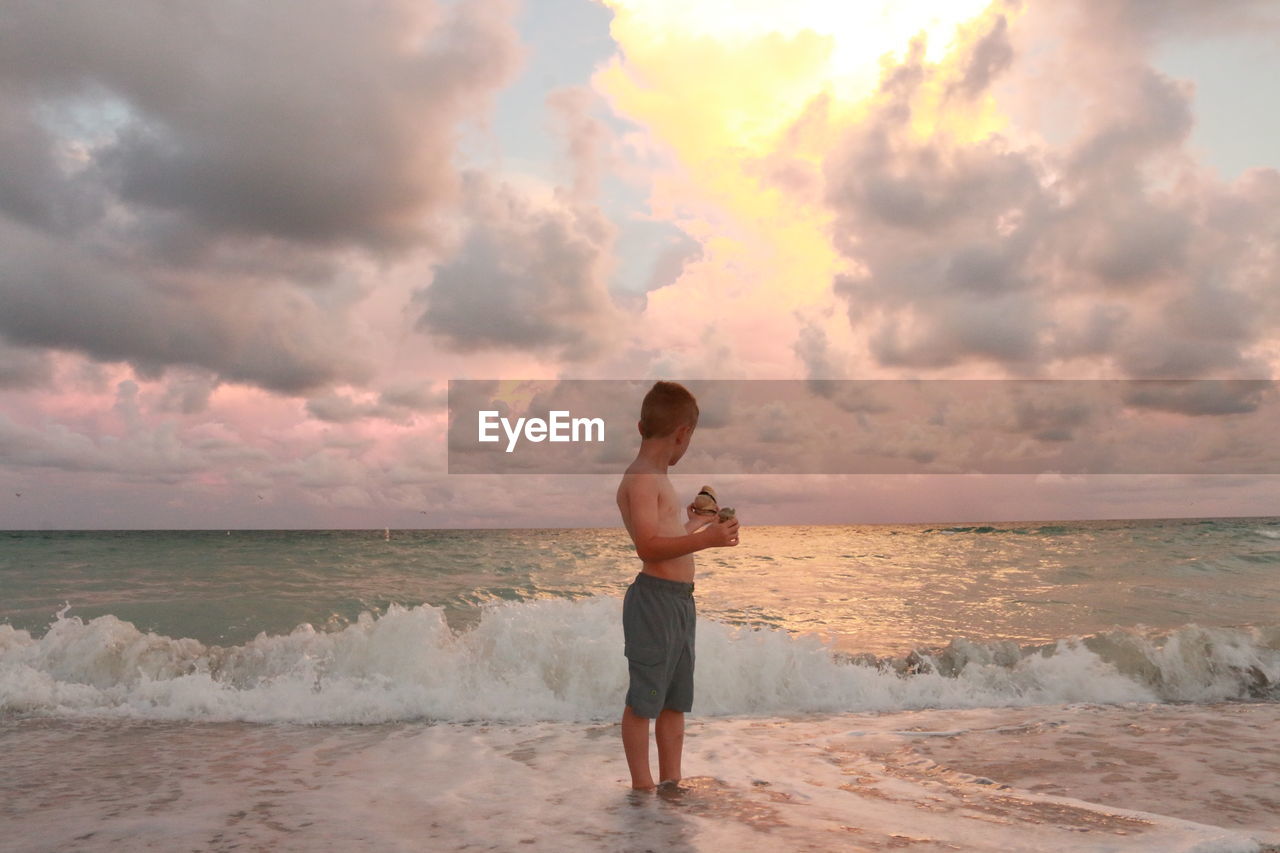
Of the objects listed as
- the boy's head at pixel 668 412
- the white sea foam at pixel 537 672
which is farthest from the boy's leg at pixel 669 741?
the white sea foam at pixel 537 672

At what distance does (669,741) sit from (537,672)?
13.8 feet

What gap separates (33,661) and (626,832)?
28.3 ft

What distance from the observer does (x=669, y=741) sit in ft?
13.4

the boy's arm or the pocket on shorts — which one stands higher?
the boy's arm

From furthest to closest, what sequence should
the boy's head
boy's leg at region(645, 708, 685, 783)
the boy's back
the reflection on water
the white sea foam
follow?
the reflection on water
the white sea foam
boy's leg at region(645, 708, 685, 783)
the boy's head
the boy's back

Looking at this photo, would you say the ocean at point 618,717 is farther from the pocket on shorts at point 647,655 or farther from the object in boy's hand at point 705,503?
the object in boy's hand at point 705,503

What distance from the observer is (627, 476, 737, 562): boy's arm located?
3543 millimetres

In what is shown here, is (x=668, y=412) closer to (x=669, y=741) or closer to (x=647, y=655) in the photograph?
(x=647, y=655)

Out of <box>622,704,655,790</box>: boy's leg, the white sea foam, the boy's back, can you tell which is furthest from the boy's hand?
the white sea foam

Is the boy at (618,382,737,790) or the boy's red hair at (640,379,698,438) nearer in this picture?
the boy at (618,382,737,790)

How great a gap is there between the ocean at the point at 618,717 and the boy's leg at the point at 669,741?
6.3 inches

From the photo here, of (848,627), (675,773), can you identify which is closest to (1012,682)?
(848,627)

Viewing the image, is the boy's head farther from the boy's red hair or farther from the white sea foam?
the white sea foam

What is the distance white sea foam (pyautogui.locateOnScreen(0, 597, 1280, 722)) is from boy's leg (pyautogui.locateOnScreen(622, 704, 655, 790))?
3143 millimetres
